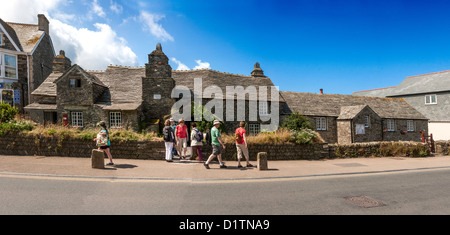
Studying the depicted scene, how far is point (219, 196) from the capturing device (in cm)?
593

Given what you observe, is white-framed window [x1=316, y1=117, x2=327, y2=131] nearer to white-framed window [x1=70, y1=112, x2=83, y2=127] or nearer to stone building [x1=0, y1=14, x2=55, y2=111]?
white-framed window [x1=70, y1=112, x2=83, y2=127]

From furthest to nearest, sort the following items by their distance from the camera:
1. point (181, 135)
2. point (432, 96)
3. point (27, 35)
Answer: point (432, 96), point (27, 35), point (181, 135)

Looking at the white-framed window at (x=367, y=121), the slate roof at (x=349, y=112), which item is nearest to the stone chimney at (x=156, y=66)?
the slate roof at (x=349, y=112)

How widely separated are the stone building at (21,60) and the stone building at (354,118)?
2647 centimetres

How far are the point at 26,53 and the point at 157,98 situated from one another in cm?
1482

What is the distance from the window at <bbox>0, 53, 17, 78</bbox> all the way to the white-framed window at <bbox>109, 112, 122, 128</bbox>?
1204 centimetres

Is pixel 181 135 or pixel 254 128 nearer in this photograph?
pixel 181 135

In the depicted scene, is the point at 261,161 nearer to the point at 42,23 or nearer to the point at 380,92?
the point at 42,23

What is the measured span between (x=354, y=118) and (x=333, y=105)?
4.25 m

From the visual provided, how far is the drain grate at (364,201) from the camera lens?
5.41 metres

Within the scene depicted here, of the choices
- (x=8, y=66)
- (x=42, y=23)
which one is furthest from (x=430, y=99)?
(x=42, y=23)

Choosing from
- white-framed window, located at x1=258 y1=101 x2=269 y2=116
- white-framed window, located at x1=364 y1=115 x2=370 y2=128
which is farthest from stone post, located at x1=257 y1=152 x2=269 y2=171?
white-framed window, located at x1=364 y1=115 x2=370 y2=128

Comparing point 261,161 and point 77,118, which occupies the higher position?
point 77,118
